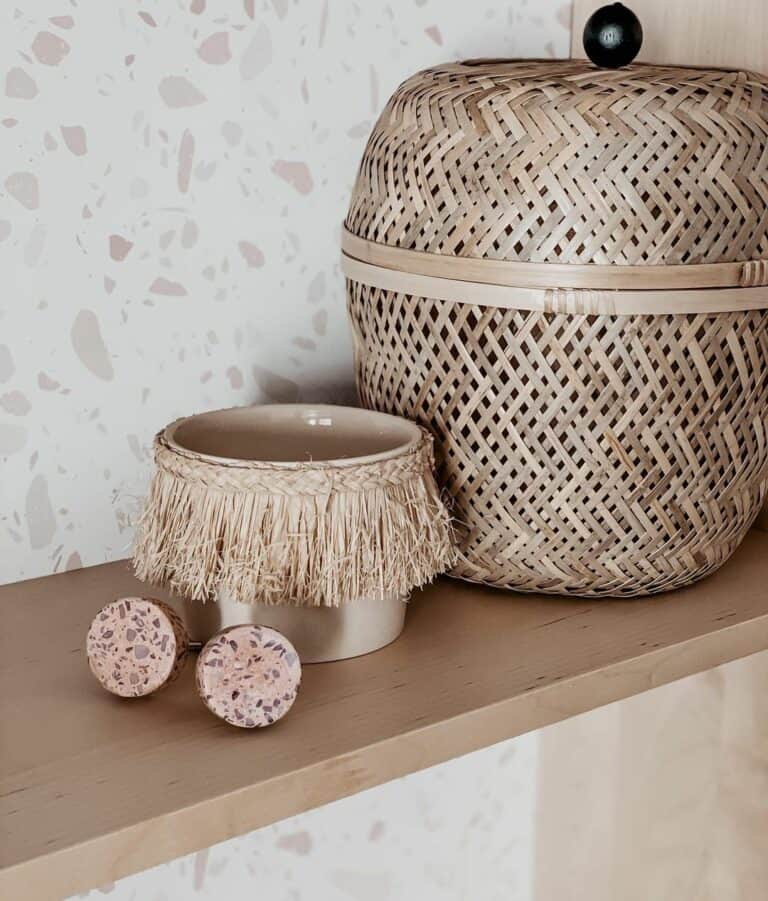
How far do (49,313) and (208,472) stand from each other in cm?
18

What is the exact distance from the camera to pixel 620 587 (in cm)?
69

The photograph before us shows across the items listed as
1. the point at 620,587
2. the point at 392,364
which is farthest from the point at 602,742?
the point at 392,364

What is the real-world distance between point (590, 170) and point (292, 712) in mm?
299

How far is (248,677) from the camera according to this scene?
55 cm

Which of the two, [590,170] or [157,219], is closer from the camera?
[590,170]

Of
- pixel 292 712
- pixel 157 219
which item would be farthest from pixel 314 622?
pixel 157 219

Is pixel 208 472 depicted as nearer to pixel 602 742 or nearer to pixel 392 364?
pixel 392 364

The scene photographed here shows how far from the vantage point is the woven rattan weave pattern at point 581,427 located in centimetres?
63

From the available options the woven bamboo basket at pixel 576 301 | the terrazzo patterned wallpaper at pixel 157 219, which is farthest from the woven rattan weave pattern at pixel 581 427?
the terrazzo patterned wallpaper at pixel 157 219

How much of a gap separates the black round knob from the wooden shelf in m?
0.30

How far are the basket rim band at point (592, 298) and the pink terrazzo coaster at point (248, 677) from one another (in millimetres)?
201

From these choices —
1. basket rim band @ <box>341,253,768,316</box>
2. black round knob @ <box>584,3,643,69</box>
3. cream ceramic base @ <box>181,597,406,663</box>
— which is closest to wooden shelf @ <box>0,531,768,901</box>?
cream ceramic base @ <box>181,597,406,663</box>

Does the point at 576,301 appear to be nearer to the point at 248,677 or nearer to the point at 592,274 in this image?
the point at 592,274

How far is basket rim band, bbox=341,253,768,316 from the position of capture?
2.01 feet
